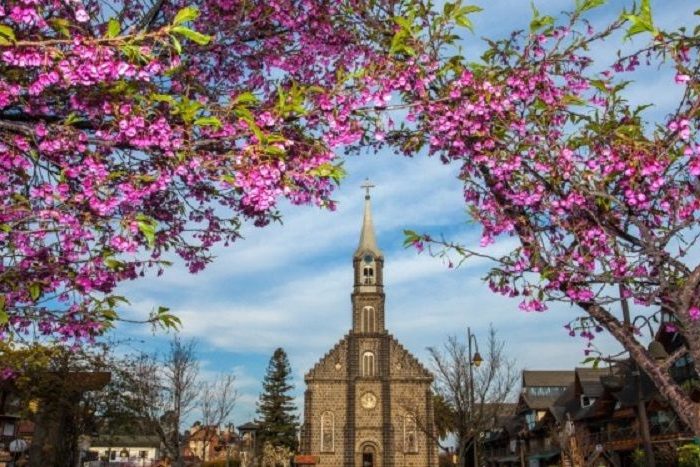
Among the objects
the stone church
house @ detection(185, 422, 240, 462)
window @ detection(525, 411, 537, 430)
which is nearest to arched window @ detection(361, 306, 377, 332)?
the stone church

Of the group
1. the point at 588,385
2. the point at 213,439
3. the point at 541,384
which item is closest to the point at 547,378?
the point at 541,384

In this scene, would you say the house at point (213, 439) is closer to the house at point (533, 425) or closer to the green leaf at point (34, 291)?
the house at point (533, 425)

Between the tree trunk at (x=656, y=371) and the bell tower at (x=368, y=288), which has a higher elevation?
the bell tower at (x=368, y=288)

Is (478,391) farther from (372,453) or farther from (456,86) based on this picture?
(372,453)

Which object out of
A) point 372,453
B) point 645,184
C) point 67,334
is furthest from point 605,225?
point 372,453

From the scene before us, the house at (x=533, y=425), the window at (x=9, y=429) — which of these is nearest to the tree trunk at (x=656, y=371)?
the window at (x=9, y=429)

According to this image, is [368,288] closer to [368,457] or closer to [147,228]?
[368,457]

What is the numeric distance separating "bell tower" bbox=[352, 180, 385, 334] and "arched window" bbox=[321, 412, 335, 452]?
8329 millimetres

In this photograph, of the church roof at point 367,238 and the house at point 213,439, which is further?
the church roof at point 367,238

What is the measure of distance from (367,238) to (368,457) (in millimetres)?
21498

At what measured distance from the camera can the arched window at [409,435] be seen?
55469mm

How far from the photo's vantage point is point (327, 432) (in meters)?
56.4

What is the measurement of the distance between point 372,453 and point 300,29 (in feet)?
176

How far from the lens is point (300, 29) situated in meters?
6.61
